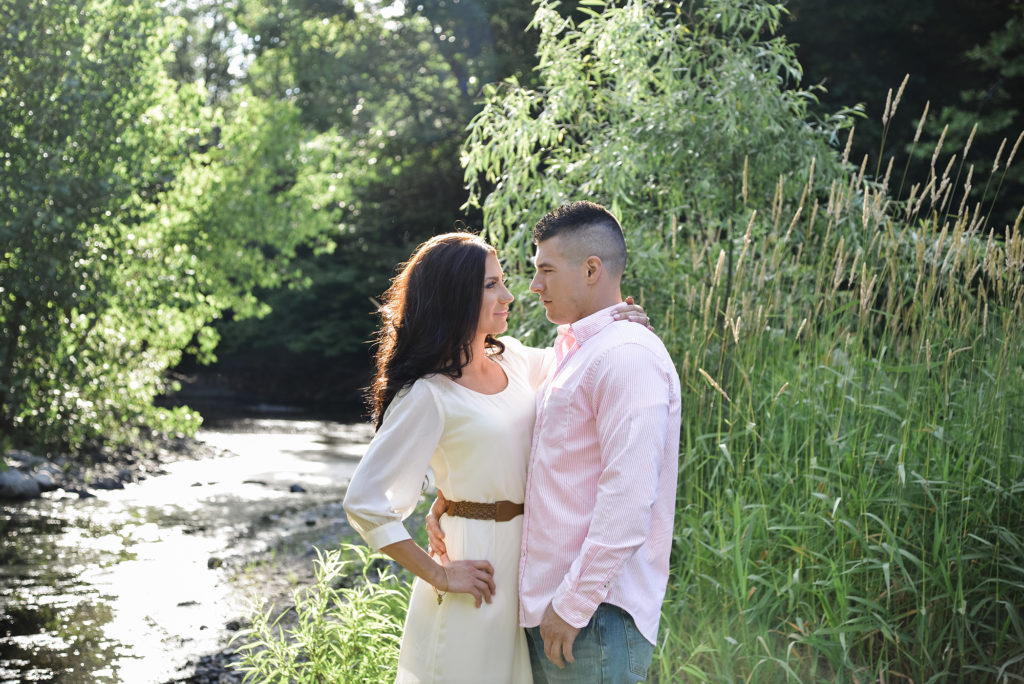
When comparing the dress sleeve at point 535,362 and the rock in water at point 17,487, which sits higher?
the dress sleeve at point 535,362

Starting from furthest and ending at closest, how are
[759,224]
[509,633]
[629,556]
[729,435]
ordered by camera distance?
[759,224], [729,435], [509,633], [629,556]

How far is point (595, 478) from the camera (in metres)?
2.05

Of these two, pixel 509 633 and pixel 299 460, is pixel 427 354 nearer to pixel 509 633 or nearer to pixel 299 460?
pixel 509 633

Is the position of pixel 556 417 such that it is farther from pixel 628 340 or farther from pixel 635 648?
pixel 635 648

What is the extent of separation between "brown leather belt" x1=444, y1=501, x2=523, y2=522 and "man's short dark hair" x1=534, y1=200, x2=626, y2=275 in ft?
2.03

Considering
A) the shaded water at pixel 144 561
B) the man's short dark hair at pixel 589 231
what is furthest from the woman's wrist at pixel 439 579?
the shaded water at pixel 144 561

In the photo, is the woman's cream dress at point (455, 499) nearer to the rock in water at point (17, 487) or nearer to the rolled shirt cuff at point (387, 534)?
the rolled shirt cuff at point (387, 534)

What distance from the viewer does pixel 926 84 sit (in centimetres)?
1338

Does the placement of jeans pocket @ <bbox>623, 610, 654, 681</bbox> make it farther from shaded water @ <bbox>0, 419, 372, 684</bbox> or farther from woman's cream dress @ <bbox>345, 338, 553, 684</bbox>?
shaded water @ <bbox>0, 419, 372, 684</bbox>

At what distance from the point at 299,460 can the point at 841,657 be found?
414 inches

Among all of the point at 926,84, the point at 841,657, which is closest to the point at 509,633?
the point at 841,657

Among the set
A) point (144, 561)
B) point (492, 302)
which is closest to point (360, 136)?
point (144, 561)

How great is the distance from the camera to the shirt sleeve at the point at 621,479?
1.88m

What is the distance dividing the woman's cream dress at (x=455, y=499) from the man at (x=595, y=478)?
66 millimetres
